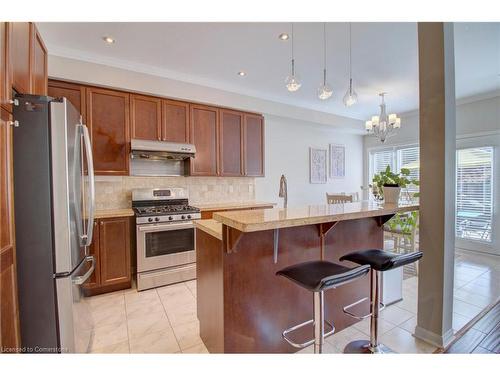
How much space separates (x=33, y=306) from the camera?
1.43 metres

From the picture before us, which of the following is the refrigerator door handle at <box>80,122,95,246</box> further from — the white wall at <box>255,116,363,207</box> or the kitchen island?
the white wall at <box>255,116,363,207</box>

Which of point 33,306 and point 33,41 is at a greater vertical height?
point 33,41

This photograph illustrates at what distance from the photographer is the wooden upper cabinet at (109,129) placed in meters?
2.82

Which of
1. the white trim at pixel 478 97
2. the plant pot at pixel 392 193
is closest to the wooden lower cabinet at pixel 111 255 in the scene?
the plant pot at pixel 392 193

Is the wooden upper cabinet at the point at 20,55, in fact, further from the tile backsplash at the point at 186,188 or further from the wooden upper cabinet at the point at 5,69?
the tile backsplash at the point at 186,188

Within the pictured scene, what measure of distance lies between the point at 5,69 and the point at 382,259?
8.19ft

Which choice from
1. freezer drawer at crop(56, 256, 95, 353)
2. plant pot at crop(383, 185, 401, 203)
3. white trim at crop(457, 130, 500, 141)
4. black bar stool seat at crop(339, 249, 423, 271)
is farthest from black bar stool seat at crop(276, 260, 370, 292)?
white trim at crop(457, 130, 500, 141)

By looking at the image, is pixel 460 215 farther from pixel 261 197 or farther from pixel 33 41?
pixel 33 41

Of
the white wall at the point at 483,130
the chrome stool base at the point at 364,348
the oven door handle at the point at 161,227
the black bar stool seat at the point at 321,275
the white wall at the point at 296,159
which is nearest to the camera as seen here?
the black bar stool seat at the point at 321,275

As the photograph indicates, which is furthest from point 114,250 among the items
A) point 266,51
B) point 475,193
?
point 475,193

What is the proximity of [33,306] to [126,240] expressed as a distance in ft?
4.45
